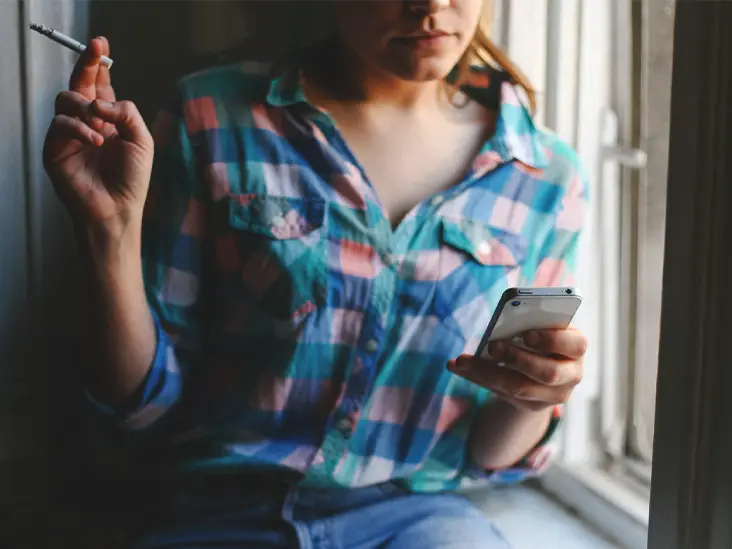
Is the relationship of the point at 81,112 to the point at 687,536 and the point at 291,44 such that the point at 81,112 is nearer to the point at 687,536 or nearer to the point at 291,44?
the point at 291,44

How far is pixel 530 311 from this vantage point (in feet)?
1.44

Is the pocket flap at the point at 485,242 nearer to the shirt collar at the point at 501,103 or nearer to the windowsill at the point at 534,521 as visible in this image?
the shirt collar at the point at 501,103

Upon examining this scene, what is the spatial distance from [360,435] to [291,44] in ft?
1.10

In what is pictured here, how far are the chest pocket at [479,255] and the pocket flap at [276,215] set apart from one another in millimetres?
104

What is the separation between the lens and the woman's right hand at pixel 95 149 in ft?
1.40

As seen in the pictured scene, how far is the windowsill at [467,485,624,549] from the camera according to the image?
0.55 m

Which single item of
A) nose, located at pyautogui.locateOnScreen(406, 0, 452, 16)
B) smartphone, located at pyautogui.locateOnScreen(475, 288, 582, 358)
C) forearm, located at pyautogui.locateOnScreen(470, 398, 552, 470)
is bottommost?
forearm, located at pyautogui.locateOnScreen(470, 398, 552, 470)

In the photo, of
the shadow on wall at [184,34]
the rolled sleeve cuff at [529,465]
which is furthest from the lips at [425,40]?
the rolled sleeve cuff at [529,465]

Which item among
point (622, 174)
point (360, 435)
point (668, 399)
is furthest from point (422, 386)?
point (622, 174)

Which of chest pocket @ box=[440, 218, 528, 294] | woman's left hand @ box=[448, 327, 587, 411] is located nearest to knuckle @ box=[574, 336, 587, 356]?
woman's left hand @ box=[448, 327, 587, 411]

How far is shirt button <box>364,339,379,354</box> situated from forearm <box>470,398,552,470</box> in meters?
0.12

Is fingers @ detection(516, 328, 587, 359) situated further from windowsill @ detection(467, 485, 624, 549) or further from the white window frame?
windowsill @ detection(467, 485, 624, 549)

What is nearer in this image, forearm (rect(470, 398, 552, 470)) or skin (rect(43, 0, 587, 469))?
skin (rect(43, 0, 587, 469))

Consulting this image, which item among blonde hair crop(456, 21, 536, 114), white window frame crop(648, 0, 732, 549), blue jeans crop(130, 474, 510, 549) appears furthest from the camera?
blonde hair crop(456, 21, 536, 114)
